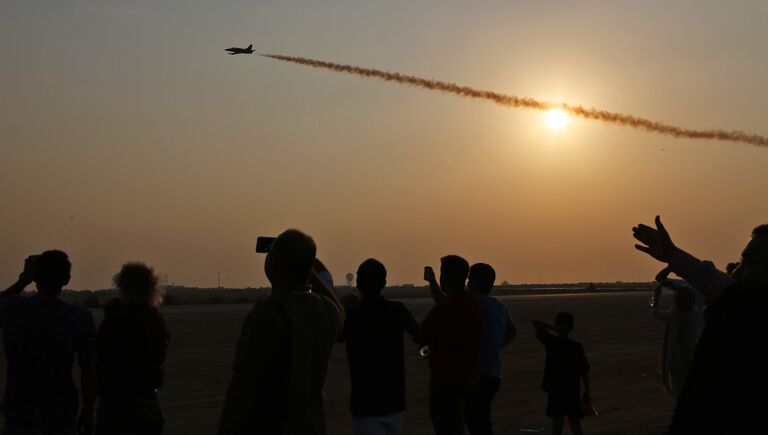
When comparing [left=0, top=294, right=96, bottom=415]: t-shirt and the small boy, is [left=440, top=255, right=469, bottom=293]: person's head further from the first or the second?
[left=0, top=294, right=96, bottom=415]: t-shirt

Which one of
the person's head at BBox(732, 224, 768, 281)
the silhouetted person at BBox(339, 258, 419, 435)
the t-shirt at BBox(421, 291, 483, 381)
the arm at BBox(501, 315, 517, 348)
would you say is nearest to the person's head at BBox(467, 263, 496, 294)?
the arm at BBox(501, 315, 517, 348)

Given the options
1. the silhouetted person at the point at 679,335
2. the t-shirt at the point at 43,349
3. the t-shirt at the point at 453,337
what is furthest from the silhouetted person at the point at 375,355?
the silhouetted person at the point at 679,335

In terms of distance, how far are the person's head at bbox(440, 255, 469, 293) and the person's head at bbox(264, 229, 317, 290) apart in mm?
3502

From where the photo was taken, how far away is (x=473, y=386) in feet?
28.0

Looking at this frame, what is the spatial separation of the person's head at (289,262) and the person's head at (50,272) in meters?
2.01

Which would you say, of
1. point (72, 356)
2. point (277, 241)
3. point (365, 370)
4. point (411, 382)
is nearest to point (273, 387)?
point (277, 241)

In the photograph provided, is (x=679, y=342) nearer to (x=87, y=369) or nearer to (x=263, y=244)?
(x=263, y=244)

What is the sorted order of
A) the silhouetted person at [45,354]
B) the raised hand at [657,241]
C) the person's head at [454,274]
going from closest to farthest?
the raised hand at [657,241], the silhouetted person at [45,354], the person's head at [454,274]

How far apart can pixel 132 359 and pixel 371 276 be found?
6.45 ft

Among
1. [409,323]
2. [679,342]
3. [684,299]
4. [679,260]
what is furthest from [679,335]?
[679,260]

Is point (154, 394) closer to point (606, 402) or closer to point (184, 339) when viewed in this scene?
point (606, 402)

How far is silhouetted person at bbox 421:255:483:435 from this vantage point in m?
8.45

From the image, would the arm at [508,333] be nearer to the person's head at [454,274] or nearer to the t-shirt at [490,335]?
the t-shirt at [490,335]

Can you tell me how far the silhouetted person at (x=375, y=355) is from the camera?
7.56m
